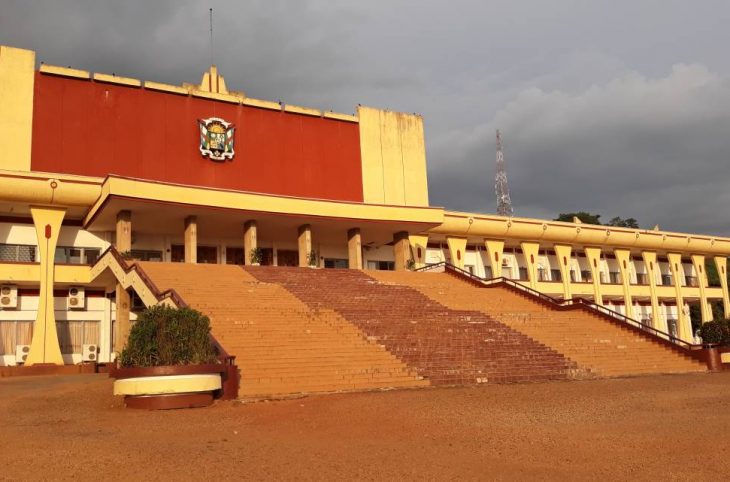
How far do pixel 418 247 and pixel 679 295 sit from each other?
2482cm

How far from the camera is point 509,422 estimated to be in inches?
427

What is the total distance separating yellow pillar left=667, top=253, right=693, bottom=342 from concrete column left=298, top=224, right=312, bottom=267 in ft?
104

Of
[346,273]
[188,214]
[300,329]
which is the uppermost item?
[188,214]

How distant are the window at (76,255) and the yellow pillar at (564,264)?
96.5 feet

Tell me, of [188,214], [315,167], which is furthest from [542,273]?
[188,214]

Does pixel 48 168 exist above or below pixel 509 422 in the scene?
above

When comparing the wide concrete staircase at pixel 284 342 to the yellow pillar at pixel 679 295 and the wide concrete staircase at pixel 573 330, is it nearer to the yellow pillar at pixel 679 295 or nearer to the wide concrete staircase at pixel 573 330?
the wide concrete staircase at pixel 573 330

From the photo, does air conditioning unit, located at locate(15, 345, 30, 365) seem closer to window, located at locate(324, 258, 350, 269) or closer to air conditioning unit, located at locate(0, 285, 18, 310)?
air conditioning unit, located at locate(0, 285, 18, 310)

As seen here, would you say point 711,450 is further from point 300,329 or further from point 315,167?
point 315,167

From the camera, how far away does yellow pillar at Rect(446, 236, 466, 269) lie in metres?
39.8

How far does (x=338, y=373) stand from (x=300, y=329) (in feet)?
11.0

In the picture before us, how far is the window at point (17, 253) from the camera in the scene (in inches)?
1146

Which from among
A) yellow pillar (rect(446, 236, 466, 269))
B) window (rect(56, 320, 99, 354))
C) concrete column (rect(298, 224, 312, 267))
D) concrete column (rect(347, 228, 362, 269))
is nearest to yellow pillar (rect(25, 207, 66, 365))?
window (rect(56, 320, 99, 354))

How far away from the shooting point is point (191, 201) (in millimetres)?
28391
